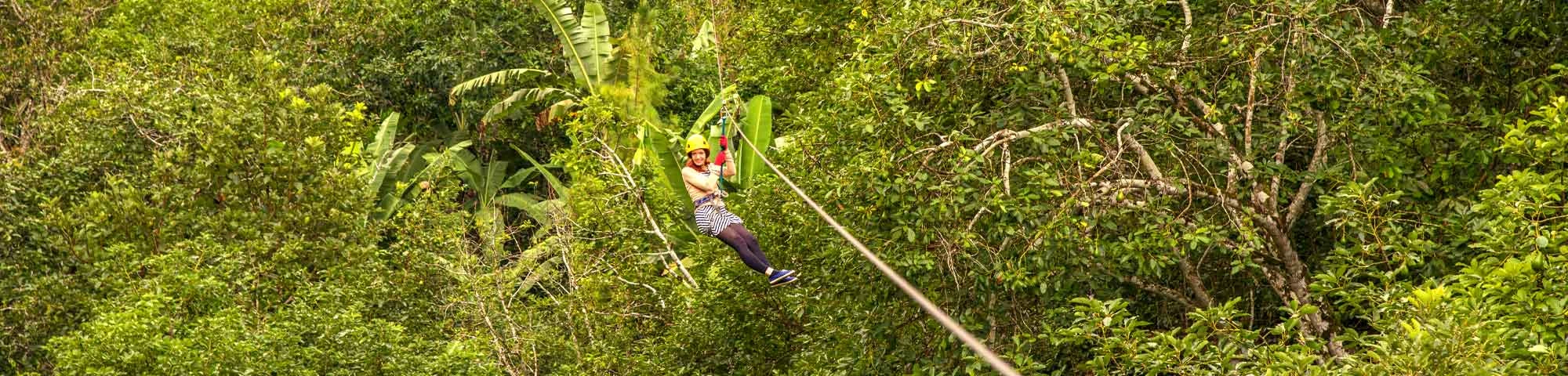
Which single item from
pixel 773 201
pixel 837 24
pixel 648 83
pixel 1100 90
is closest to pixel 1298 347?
pixel 1100 90

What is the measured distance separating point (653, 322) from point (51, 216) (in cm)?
490

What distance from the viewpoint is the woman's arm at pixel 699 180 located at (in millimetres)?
11320

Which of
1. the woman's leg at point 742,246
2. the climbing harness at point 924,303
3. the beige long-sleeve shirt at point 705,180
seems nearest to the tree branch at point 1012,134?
the climbing harness at point 924,303

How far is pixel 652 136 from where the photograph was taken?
1609 centimetres

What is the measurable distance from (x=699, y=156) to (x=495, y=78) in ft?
34.5

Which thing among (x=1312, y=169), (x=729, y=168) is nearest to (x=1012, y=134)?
(x=1312, y=169)

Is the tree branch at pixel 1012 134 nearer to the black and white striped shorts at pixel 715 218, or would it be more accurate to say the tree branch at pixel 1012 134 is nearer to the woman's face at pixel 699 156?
the woman's face at pixel 699 156

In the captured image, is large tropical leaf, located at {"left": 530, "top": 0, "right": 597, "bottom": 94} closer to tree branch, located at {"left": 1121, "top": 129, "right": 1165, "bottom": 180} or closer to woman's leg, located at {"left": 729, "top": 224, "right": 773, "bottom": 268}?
woman's leg, located at {"left": 729, "top": 224, "right": 773, "bottom": 268}

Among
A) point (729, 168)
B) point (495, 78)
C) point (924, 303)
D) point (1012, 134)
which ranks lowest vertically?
point (495, 78)

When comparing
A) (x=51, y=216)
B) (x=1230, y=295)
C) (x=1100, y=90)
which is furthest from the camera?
(x=51, y=216)

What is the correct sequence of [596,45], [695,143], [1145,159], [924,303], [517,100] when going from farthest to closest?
[517,100], [596,45], [695,143], [1145,159], [924,303]

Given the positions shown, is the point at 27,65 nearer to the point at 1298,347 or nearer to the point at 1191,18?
the point at 1191,18

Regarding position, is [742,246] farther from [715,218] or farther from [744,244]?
[715,218]

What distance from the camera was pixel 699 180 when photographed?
11336mm
